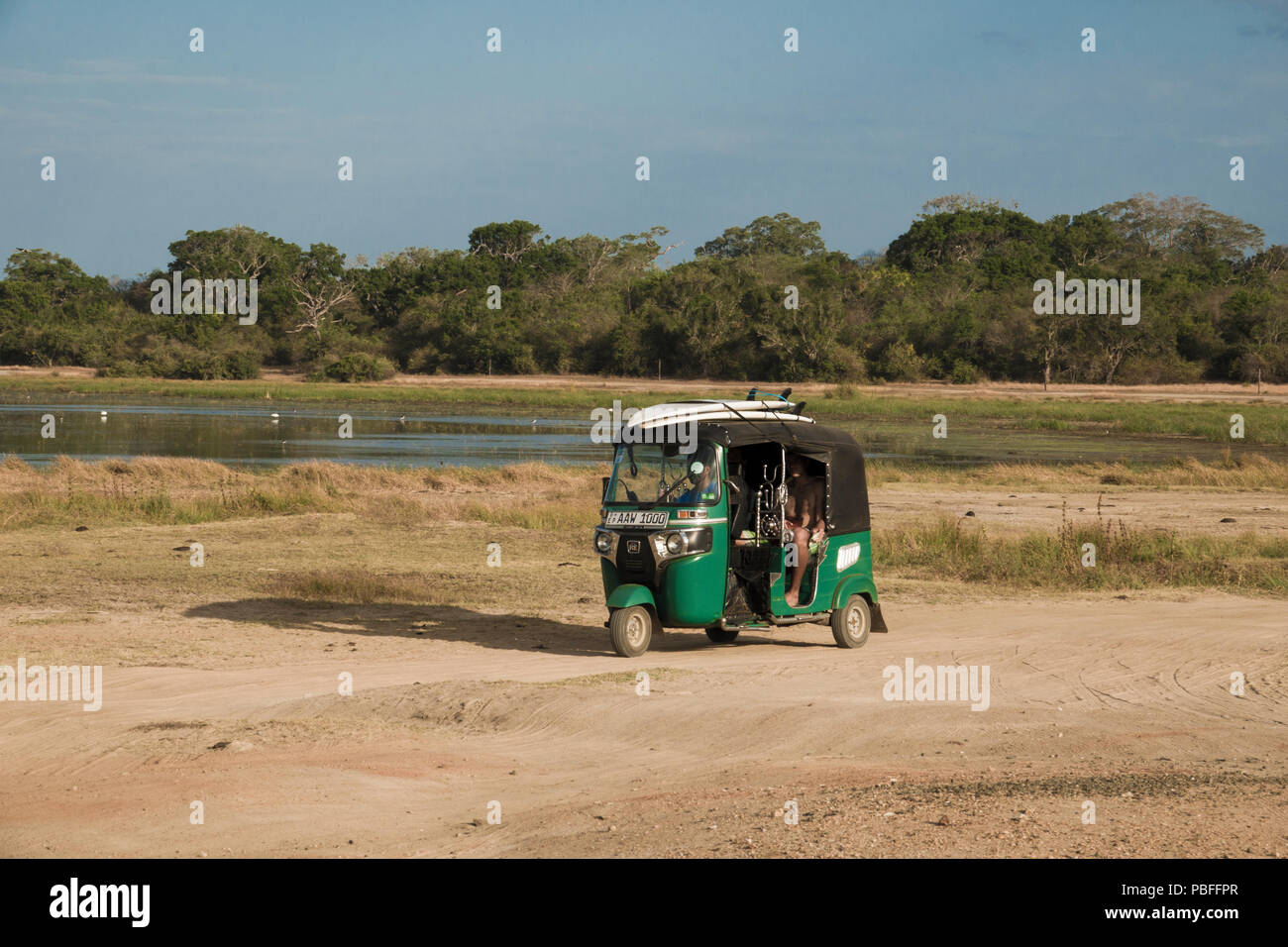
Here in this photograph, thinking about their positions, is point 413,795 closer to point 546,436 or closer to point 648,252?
point 546,436

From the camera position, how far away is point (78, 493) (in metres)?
27.4

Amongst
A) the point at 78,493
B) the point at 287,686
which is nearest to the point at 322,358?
the point at 78,493

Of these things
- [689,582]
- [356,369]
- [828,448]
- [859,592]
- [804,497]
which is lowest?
[859,592]

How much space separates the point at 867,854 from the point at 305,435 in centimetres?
5044

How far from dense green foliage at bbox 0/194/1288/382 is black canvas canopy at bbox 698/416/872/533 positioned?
231 ft

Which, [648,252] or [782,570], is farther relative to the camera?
[648,252]

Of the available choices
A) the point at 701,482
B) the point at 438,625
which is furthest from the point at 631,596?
the point at 438,625

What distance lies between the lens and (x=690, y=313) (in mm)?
90000

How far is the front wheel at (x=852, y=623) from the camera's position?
13.5 metres

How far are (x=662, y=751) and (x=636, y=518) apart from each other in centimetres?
359

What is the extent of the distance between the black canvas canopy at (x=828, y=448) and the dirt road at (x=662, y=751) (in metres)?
1.40

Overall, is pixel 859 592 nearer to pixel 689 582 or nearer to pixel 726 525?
pixel 726 525

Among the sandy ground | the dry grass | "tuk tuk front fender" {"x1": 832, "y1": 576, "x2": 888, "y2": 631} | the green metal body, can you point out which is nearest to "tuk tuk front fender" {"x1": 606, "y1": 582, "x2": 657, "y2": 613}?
the green metal body

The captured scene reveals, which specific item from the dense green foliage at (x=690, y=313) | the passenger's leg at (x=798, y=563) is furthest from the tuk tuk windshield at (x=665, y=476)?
the dense green foliage at (x=690, y=313)
